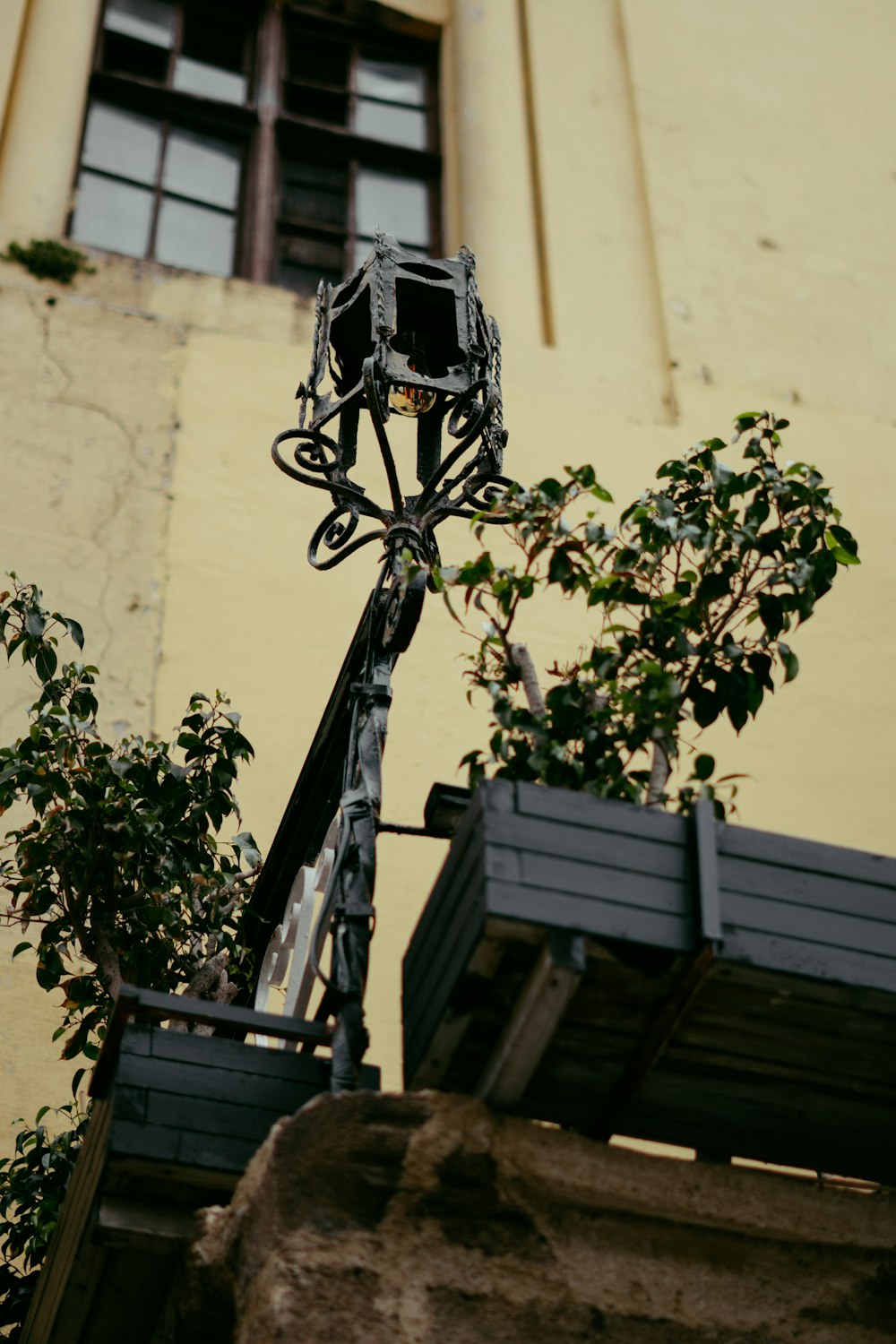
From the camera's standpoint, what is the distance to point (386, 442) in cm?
343

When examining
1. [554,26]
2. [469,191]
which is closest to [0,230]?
[469,191]

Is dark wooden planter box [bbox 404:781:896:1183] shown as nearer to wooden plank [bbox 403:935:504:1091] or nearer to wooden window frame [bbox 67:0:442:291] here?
wooden plank [bbox 403:935:504:1091]

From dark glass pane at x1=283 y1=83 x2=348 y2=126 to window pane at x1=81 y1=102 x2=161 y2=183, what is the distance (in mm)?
722

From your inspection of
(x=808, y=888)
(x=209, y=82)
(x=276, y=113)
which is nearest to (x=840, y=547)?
(x=808, y=888)

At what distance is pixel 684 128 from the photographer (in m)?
8.42

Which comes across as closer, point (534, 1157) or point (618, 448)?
point (534, 1157)

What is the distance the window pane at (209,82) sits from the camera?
331 inches

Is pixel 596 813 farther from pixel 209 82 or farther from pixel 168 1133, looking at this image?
pixel 209 82

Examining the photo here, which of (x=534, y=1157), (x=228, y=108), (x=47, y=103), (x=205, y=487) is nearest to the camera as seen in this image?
(x=534, y=1157)

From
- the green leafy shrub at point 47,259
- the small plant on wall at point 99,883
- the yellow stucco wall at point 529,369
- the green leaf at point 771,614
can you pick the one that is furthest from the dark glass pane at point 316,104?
the green leaf at point 771,614

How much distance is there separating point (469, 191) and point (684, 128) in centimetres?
113

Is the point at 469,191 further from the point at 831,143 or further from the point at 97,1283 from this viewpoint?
the point at 97,1283

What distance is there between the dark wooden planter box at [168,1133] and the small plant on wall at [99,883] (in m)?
0.92

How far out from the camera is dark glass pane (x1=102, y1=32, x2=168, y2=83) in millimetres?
8344
